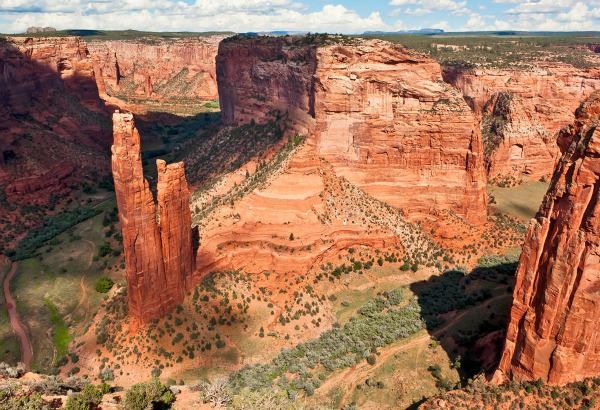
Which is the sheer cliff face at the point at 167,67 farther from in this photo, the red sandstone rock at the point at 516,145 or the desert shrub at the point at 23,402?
the desert shrub at the point at 23,402

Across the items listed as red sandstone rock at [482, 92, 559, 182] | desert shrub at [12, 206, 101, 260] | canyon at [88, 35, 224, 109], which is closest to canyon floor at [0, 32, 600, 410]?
desert shrub at [12, 206, 101, 260]

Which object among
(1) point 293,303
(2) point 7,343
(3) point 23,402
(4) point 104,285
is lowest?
(2) point 7,343

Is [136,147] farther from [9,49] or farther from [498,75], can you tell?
[498,75]

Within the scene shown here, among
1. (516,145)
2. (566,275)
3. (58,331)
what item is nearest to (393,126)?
(566,275)

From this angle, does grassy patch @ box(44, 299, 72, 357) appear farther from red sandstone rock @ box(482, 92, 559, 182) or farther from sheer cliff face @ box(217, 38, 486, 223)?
red sandstone rock @ box(482, 92, 559, 182)

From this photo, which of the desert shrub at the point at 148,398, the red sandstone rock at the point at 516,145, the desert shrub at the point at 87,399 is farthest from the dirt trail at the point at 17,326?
the red sandstone rock at the point at 516,145

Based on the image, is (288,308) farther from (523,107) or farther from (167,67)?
(167,67)

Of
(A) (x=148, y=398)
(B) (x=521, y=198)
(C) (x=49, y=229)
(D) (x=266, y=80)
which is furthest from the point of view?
(B) (x=521, y=198)
